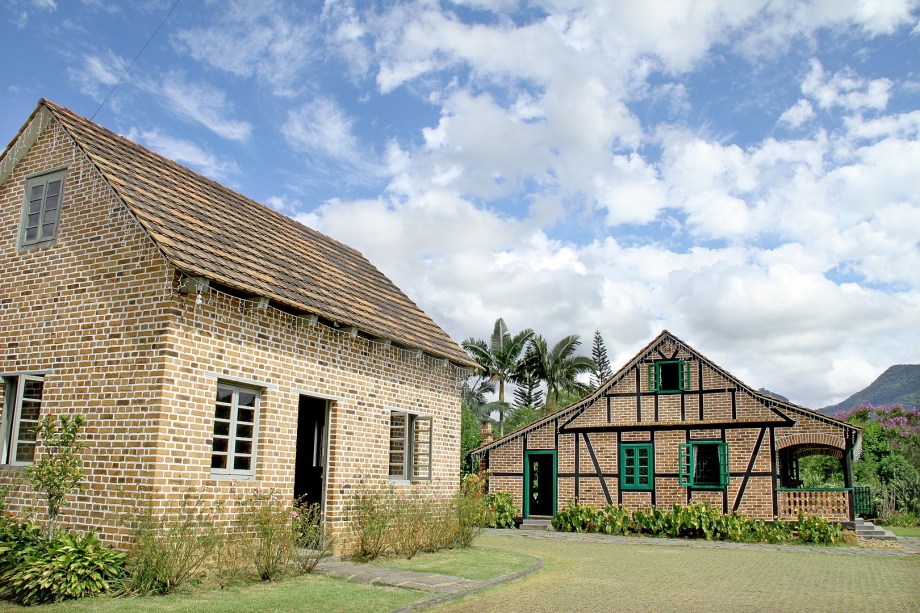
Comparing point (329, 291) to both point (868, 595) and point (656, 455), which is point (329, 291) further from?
point (656, 455)

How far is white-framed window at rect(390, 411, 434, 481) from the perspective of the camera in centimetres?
1358

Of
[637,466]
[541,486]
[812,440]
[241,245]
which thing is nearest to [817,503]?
[812,440]

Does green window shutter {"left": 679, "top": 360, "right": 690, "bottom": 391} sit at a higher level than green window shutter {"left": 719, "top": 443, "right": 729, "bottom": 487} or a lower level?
higher

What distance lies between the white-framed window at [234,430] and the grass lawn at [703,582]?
11.3 ft

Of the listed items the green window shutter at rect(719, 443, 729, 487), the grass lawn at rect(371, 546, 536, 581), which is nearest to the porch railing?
the green window shutter at rect(719, 443, 729, 487)

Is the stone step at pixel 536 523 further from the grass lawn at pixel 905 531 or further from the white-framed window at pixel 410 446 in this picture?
the grass lawn at pixel 905 531

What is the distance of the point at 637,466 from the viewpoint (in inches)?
840

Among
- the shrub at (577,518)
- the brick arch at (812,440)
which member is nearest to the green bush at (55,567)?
the shrub at (577,518)

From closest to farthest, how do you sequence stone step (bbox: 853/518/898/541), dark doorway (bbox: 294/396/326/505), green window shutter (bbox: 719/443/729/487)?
dark doorway (bbox: 294/396/326/505) < stone step (bbox: 853/518/898/541) < green window shutter (bbox: 719/443/729/487)

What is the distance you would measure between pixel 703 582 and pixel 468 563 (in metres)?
3.52

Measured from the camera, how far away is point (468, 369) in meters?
16.0

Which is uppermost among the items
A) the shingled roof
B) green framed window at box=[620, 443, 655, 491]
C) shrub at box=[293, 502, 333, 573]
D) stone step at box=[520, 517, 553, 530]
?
the shingled roof

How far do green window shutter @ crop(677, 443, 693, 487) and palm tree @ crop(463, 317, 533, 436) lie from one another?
2067cm

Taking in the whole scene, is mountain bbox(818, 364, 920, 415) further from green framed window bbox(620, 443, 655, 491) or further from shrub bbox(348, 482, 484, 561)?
shrub bbox(348, 482, 484, 561)
